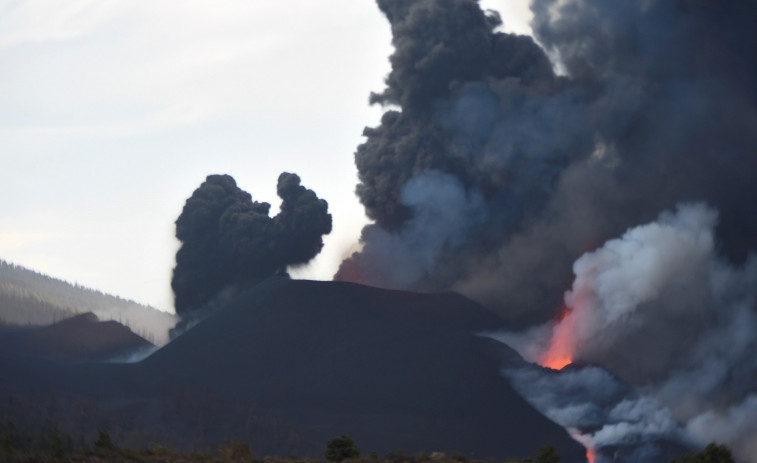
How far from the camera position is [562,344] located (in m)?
130

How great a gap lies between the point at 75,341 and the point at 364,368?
5255 cm

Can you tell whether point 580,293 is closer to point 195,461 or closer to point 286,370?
point 286,370

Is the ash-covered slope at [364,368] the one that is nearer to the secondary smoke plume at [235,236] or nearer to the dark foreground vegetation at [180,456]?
the secondary smoke plume at [235,236]

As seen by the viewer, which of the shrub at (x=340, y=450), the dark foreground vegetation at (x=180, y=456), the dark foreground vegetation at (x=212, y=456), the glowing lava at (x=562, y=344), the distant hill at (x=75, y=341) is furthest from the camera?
the distant hill at (x=75, y=341)

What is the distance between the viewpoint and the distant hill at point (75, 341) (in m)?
163

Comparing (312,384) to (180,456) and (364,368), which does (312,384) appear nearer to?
(364,368)

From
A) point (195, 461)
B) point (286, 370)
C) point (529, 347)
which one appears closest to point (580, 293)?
point (529, 347)

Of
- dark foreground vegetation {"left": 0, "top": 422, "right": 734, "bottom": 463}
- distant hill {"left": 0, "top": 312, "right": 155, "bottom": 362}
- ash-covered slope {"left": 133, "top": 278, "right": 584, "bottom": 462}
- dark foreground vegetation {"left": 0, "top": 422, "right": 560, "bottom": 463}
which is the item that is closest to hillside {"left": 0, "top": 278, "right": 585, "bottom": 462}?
ash-covered slope {"left": 133, "top": 278, "right": 584, "bottom": 462}

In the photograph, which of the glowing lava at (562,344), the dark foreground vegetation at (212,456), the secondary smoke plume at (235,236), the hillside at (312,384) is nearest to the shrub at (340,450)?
the dark foreground vegetation at (212,456)

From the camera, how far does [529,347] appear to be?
136375mm

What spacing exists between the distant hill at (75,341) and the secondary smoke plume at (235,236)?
9235 millimetres

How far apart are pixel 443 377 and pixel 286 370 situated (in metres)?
18.6

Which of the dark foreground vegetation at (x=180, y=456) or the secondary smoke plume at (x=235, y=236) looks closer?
the dark foreground vegetation at (x=180, y=456)

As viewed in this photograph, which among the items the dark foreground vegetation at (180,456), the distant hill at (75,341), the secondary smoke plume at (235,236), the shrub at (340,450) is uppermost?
the secondary smoke plume at (235,236)
